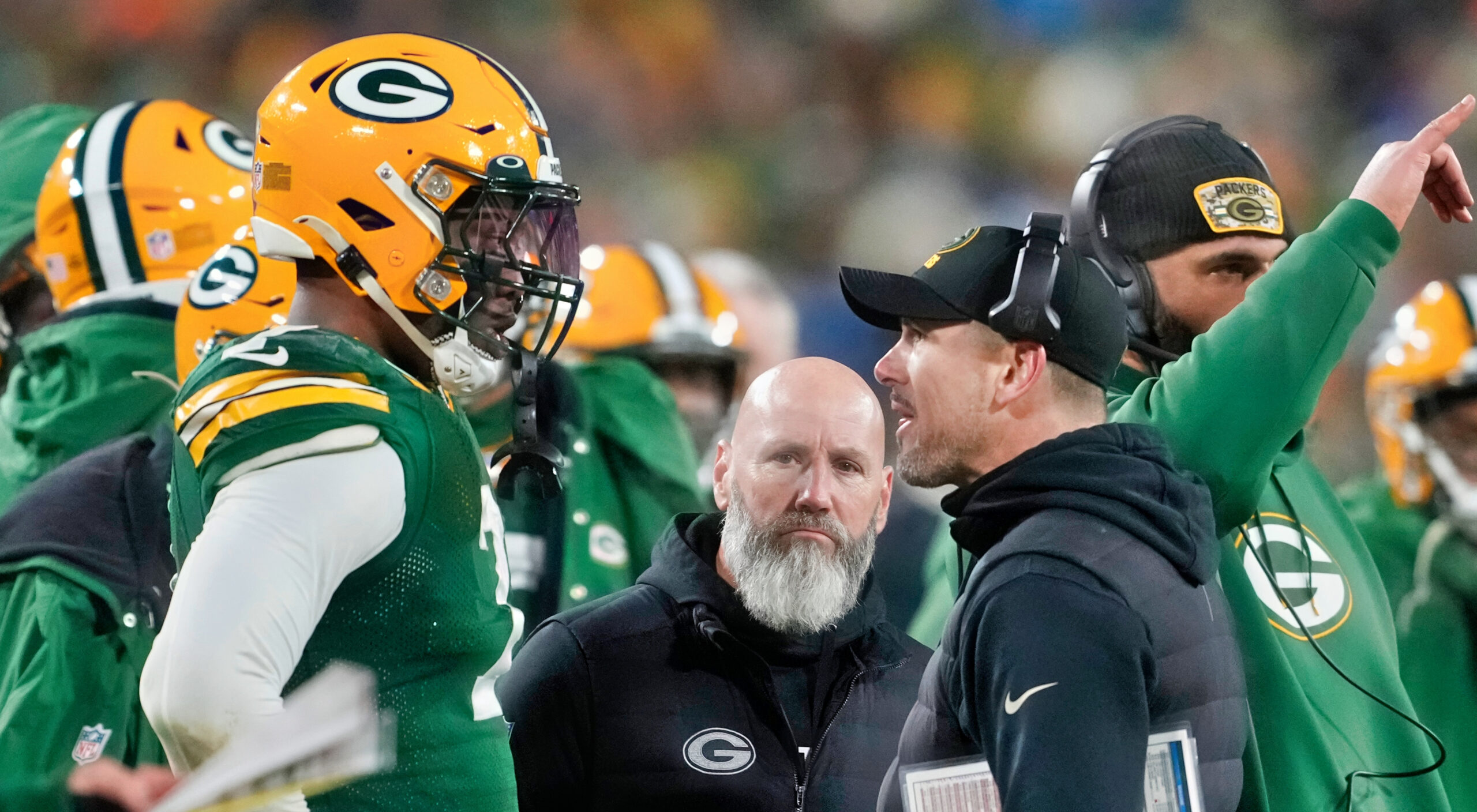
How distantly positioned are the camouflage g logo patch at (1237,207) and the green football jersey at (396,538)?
5.20ft

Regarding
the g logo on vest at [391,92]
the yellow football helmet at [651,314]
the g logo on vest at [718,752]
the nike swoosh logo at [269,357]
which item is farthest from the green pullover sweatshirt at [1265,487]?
the yellow football helmet at [651,314]

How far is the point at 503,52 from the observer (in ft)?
32.1

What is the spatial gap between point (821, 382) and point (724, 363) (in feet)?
8.78

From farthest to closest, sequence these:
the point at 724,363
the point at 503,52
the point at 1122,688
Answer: the point at 503,52 → the point at 724,363 → the point at 1122,688

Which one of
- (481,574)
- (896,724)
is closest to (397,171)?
(481,574)

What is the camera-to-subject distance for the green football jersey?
2037mm

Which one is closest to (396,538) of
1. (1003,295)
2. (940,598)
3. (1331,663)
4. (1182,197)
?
(1003,295)

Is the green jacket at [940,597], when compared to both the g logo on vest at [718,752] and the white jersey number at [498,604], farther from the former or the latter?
the white jersey number at [498,604]

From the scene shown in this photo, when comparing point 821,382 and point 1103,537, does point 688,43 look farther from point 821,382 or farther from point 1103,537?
point 1103,537

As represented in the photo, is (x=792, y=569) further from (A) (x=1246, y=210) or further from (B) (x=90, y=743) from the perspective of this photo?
(B) (x=90, y=743)

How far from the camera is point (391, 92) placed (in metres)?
2.46

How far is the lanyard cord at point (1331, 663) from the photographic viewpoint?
2619 millimetres

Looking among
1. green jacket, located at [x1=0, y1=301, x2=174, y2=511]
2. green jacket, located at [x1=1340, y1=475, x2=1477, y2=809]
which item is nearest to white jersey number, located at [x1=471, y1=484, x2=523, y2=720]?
green jacket, located at [x1=0, y1=301, x2=174, y2=511]

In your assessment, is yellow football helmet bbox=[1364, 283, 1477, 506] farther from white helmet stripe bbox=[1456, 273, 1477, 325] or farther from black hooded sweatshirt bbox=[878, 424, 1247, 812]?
black hooded sweatshirt bbox=[878, 424, 1247, 812]
